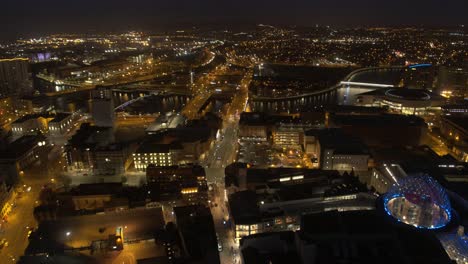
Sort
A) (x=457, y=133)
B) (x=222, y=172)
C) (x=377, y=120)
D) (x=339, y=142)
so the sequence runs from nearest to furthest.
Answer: (x=222, y=172), (x=339, y=142), (x=457, y=133), (x=377, y=120)

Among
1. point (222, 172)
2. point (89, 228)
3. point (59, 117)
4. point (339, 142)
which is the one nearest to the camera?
point (89, 228)

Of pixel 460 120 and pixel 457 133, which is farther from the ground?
pixel 460 120

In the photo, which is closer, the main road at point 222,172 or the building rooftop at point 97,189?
the main road at point 222,172

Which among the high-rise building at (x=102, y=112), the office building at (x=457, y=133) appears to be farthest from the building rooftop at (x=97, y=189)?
the office building at (x=457, y=133)

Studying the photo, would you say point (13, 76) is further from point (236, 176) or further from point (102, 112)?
point (236, 176)

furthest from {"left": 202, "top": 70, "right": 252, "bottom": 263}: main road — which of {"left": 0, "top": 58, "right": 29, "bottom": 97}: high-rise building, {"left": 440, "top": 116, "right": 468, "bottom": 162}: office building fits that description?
{"left": 0, "top": 58, "right": 29, "bottom": 97}: high-rise building

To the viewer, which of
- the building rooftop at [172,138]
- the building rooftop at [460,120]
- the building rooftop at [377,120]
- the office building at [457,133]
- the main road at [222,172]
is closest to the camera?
the main road at [222,172]

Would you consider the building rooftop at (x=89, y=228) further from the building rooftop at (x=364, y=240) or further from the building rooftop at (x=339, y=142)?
the building rooftop at (x=339, y=142)

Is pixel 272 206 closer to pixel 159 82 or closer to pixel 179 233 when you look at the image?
pixel 179 233

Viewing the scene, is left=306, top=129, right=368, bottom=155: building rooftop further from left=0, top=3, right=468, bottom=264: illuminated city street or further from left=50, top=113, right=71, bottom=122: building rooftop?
left=50, top=113, right=71, bottom=122: building rooftop

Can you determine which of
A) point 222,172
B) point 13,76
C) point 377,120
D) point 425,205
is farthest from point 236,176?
point 13,76
